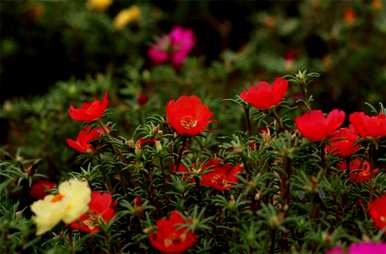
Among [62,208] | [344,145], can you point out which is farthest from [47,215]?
[344,145]

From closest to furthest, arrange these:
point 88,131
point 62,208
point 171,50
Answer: point 62,208
point 88,131
point 171,50

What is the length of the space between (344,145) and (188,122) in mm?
347

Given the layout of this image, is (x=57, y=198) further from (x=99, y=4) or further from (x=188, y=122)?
(x=99, y=4)

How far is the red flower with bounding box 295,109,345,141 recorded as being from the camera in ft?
4.33

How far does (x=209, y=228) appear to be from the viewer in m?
1.31

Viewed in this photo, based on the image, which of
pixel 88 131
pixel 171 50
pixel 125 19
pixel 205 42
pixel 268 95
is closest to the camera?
pixel 268 95

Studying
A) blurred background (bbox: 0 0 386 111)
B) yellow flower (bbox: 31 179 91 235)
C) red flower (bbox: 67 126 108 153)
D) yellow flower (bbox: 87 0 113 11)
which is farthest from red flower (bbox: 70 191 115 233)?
yellow flower (bbox: 87 0 113 11)

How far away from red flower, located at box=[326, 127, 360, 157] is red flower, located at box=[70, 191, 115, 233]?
1.60ft

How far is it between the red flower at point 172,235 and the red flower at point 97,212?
105 millimetres

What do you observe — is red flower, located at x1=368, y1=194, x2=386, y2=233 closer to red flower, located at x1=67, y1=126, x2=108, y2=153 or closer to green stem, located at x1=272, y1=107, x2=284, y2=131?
green stem, located at x1=272, y1=107, x2=284, y2=131

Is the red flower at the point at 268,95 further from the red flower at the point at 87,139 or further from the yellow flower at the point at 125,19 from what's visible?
the yellow flower at the point at 125,19

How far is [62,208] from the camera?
128 cm

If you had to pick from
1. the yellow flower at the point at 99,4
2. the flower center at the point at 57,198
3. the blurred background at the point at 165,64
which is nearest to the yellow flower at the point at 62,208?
the flower center at the point at 57,198

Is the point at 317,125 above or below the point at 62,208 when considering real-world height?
above
